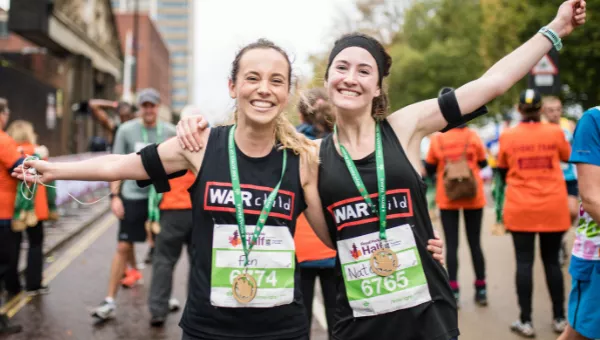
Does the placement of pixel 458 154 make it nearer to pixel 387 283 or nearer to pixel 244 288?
pixel 387 283

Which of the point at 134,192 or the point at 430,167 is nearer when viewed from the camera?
the point at 134,192

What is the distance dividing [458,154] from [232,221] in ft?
14.7

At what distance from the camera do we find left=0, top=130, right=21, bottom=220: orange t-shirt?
5121 mm

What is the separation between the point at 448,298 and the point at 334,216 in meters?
0.62

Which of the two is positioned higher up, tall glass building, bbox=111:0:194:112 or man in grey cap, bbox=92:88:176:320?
tall glass building, bbox=111:0:194:112

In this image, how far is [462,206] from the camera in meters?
6.39

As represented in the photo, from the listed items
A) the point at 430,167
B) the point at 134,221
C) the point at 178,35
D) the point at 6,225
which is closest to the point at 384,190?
the point at 6,225

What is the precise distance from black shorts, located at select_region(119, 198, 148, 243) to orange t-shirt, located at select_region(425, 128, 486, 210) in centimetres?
317

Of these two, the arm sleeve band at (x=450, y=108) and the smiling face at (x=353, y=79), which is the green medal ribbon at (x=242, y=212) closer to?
the smiling face at (x=353, y=79)

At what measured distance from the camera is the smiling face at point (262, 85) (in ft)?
8.36

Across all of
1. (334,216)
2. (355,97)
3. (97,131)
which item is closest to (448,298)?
(334,216)

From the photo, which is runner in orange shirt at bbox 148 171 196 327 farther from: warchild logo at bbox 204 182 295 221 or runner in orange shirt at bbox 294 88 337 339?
warchild logo at bbox 204 182 295 221

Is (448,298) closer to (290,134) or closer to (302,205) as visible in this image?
(302,205)

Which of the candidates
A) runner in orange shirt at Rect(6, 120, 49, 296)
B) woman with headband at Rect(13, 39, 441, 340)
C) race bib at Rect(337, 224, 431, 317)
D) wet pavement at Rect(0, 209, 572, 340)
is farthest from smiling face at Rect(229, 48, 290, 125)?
runner in orange shirt at Rect(6, 120, 49, 296)
